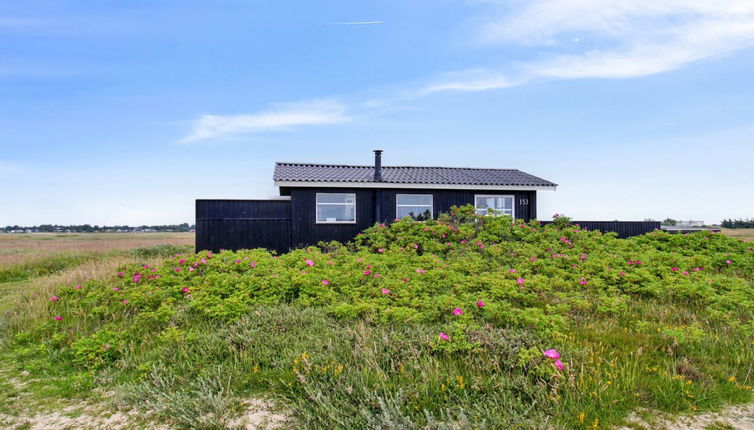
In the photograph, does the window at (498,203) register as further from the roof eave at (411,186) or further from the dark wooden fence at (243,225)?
the dark wooden fence at (243,225)

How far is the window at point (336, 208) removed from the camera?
52.6ft

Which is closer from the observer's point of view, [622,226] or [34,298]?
[34,298]

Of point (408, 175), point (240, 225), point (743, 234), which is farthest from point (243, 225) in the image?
point (743, 234)

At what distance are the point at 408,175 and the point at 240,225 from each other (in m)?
7.47

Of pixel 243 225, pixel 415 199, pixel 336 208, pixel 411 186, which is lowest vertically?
pixel 243 225

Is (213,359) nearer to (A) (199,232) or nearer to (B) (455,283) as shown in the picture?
(B) (455,283)

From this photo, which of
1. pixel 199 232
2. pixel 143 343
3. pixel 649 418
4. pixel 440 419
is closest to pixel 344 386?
pixel 440 419

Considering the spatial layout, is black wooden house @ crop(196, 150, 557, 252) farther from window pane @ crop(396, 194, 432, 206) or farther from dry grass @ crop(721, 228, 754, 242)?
dry grass @ crop(721, 228, 754, 242)

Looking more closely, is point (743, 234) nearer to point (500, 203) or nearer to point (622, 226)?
point (622, 226)

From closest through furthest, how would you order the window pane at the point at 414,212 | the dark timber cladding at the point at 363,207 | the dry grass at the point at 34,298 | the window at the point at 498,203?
1. the dry grass at the point at 34,298
2. the dark timber cladding at the point at 363,207
3. the window pane at the point at 414,212
4. the window at the point at 498,203

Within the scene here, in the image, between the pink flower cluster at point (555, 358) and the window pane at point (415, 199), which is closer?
the pink flower cluster at point (555, 358)

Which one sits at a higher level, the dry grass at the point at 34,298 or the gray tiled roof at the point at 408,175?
the gray tiled roof at the point at 408,175

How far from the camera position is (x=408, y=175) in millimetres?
17969

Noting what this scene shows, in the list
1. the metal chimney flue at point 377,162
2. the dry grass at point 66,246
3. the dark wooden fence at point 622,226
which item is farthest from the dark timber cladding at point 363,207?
the dry grass at point 66,246
